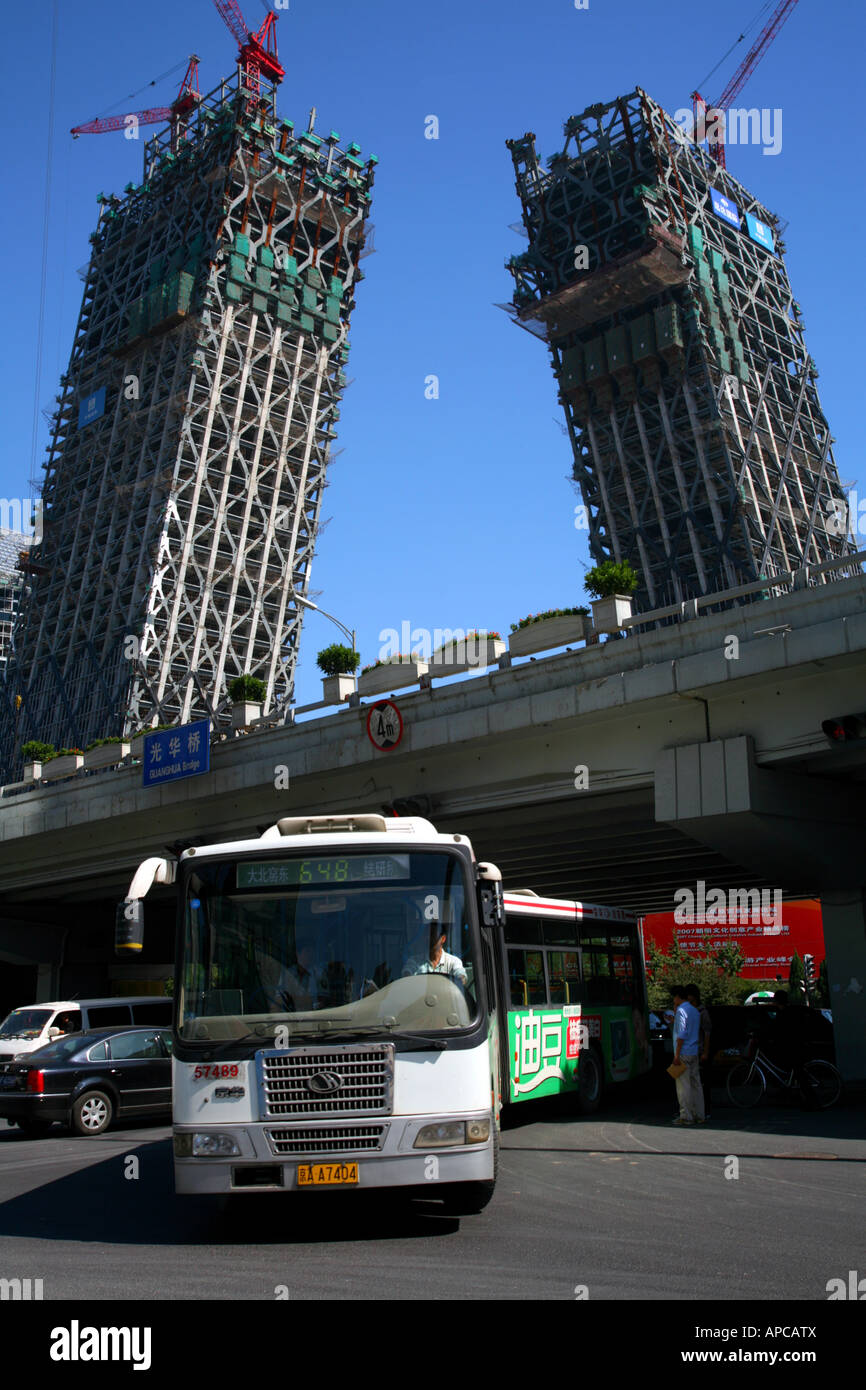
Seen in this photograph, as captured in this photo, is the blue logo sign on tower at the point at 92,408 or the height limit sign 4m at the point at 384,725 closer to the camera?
the height limit sign 4m at the point at 384,725

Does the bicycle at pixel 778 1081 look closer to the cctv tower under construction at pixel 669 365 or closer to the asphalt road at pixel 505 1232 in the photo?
the asphalt road at pixel 505 1232

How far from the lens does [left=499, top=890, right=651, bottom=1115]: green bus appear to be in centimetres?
1445

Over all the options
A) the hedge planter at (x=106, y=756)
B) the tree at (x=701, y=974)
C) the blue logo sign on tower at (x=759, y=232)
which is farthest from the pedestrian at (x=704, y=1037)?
the blue logo sign on tower at (x=759, y=232)

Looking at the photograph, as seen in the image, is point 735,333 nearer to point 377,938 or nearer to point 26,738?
point 26,738

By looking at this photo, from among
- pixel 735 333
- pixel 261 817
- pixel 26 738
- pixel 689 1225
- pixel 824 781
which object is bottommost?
pixel 689 1225

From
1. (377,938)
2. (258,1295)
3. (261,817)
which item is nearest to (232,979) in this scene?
(377,938)

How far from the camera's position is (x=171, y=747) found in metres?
26.6

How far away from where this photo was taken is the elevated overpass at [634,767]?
57.0 ft

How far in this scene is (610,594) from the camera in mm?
20781

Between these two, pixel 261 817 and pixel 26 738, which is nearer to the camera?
pixel 261 817

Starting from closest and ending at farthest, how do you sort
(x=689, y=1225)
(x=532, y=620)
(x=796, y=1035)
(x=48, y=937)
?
1. (x=689, y=1225)
2. (x=796, y=1035)
3. (x=532, y=620)
4. (x=48, y=937)

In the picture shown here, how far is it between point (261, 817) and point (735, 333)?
212ft

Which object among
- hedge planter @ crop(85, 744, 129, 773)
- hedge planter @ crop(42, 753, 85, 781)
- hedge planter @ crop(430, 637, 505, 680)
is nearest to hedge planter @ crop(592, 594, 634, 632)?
hedge planter @ crop(430, 637, 505, 680)

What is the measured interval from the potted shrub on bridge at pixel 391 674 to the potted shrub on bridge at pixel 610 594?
3649 millimetres
